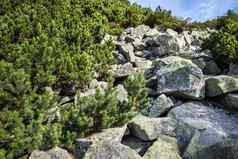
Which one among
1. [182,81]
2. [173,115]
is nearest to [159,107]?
[173,115]

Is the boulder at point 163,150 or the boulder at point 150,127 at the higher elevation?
the boulder at point 150,127

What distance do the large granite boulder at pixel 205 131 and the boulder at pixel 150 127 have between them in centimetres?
26

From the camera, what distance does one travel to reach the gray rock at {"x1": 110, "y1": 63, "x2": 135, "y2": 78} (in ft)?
33.9

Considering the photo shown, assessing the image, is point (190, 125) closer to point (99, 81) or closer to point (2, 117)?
point (99, 81)

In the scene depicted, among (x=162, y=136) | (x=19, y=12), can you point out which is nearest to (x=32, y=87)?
(x=162, y=136)

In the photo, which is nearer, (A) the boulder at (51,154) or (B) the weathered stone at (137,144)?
(A) the boulder at (51,154)

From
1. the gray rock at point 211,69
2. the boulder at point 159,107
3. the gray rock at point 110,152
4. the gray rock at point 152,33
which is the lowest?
the gray rock at point 110,152

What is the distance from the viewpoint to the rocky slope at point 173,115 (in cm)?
687

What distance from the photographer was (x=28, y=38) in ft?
35.1

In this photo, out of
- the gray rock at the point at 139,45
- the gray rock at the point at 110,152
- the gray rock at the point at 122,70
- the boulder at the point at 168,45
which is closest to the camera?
the gray rock at the point at 110,152

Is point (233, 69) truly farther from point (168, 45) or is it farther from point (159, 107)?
point (159, 107)

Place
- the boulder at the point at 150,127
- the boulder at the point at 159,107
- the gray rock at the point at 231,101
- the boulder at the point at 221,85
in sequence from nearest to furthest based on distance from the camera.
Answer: the boulder at the point at 150,127 → the boulder at the point at 159,107 → the gray rock at the point at 231,101 → the boulder at the point at 221,85

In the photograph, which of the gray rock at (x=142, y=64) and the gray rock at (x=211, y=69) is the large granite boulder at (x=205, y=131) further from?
the gray rock at (x=142, y=64)

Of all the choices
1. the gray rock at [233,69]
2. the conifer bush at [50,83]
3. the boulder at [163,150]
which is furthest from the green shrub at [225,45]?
the boulder at [163,150]
